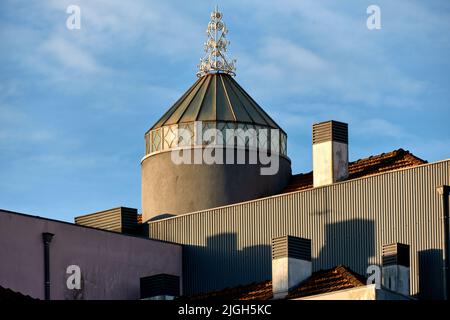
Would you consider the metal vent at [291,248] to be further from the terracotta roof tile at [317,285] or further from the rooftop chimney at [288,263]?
the terracotta roof tile at [317,285]

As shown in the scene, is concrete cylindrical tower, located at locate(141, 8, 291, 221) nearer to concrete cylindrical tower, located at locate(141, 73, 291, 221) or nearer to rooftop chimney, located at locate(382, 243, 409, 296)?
concrete cylindrical tower, located at locate(141, 73, 291, 221)

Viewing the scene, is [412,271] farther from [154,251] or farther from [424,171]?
[154,251]

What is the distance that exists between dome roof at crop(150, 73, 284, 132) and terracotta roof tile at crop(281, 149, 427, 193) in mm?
3881

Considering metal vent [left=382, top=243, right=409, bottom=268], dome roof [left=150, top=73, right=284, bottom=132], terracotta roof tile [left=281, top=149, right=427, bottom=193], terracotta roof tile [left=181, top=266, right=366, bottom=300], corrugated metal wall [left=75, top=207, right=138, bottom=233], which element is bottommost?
terracotta roof tile [left=181, top=266, right=366, bottom=300]

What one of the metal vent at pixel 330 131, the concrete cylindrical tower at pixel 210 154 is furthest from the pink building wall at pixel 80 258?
the metal vent at pixel 330 131

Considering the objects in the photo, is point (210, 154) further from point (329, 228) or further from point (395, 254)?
point (395, 254)

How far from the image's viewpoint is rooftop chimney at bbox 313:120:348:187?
7231 centimetres

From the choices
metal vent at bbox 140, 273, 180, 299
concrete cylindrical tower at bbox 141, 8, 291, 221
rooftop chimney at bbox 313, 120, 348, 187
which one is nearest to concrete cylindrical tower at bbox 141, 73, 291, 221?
concrete cylindrical tower at bbox 141, 8, 291, 221

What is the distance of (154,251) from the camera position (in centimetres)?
7481

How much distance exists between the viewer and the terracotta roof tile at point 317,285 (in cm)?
6462

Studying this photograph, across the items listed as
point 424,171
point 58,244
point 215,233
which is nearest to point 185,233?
point 215,233

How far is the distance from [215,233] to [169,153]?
4.97 metres

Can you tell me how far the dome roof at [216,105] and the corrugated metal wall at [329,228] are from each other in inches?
180

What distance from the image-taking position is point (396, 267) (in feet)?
214
